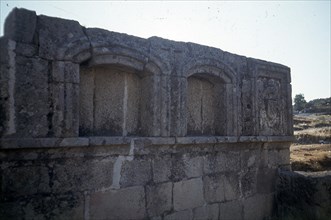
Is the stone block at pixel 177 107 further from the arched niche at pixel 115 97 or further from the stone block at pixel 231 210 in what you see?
the stone block at pixel 231 210

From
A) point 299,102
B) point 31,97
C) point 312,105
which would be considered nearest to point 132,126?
point 31,97

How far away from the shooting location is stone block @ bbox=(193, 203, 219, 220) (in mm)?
4684

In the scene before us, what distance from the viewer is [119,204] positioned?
395 cm

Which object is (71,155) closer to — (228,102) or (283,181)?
(228,102)

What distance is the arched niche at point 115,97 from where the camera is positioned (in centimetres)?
398

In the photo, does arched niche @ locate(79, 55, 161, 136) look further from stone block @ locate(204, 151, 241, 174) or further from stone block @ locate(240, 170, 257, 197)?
stone block @ locate(240, 170, 257, 197)

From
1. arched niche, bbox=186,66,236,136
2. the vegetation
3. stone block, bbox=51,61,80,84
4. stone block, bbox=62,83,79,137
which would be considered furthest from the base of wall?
the vegetation

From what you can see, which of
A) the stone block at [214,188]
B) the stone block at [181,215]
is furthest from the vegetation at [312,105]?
the stone block at [181,215]

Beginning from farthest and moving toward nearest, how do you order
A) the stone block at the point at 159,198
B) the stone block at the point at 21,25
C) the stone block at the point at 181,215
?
1. the stone block at the point at 181,215
2. the stone block at the point at 159,198
3. the stone block at the point at 21,25

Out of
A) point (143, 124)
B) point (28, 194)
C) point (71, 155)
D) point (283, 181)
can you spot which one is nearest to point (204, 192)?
point (143, 124)

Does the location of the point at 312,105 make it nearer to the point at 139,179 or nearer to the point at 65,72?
the point at 139,179

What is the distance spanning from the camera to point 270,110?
5.84 metres

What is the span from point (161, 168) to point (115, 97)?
1235 millimetres

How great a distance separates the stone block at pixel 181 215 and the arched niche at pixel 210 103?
1242mm
